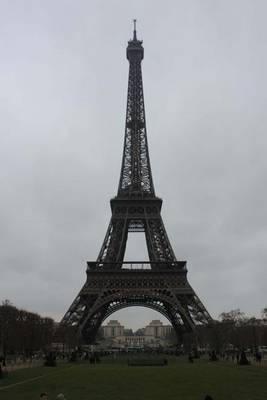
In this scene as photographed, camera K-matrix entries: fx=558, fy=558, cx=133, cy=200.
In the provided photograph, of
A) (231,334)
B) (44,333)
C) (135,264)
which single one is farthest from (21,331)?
(231,334)

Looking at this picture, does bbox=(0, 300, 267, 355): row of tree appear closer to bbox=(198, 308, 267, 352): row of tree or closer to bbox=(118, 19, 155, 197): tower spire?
bbox=(198, 308, 267, 352): row of tree

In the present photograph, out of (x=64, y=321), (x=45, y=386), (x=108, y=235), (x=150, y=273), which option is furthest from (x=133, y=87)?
(x=45, y=386)

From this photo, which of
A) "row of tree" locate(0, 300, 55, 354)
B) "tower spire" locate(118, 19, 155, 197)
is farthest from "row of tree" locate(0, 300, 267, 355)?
"tower spire" locate(118, 19, 155, 197)

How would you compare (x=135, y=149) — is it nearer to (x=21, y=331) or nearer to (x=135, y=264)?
(x=135, y=264)

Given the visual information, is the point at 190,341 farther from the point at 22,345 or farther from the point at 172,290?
the point at 22,345

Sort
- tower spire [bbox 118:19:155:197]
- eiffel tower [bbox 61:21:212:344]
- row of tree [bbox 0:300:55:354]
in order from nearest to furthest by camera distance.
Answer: row of tree [bbox 0:300:55:354] < eiffel tower [bbox 61:21:212:344] < tower spire [bbox 118:19:155:197]

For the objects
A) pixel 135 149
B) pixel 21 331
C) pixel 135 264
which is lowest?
pixel 21 331

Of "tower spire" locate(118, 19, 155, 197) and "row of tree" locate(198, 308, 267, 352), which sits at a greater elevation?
"tower spire" locate(118, 19, 155, 197)

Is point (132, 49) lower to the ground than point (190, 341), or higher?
higher
